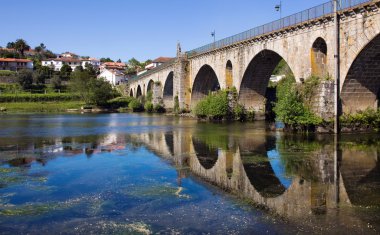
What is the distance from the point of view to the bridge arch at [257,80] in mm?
45697

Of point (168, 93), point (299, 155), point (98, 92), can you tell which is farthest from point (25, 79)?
point (299, 155)

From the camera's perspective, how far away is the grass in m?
94.4

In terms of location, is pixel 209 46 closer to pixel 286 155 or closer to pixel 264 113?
pixel 264 113

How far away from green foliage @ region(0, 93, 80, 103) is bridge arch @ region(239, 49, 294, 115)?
70.9m

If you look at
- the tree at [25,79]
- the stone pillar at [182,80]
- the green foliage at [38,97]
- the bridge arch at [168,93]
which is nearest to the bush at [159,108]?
the bridge arch at [168,93]

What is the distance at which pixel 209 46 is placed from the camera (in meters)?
58.7

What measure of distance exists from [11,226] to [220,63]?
148 feet

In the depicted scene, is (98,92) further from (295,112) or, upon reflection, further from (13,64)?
(295,112)

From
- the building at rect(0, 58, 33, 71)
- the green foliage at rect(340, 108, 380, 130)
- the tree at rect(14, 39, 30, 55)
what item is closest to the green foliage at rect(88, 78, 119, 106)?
the building at rect(0, 58, 33, 71)

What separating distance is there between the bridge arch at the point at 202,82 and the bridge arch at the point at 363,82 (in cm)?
3260

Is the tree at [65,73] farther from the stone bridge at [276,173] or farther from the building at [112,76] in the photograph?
the stone bridge at [276,173]

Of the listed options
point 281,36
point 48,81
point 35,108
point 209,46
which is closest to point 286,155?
point 281,36

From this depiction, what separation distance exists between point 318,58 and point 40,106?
78.6 metres

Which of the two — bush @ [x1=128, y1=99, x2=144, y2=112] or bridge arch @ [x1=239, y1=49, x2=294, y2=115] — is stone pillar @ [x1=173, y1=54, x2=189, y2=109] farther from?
bush @ [x1=128, y1=99, x2=144, y2=112]
